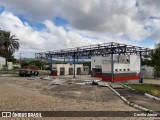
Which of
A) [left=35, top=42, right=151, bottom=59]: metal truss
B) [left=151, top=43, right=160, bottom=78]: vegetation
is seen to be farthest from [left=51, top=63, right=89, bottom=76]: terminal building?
[left=151, top=43, right=160, bottom=78]: vegetation

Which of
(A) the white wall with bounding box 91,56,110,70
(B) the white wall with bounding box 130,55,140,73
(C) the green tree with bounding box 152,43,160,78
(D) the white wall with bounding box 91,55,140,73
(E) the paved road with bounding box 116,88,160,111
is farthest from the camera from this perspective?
(A) the white wall with bounding box 91,56,110,70

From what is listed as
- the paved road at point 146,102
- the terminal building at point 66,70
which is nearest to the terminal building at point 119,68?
the terminal building at point 66,70

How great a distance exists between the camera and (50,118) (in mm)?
13031

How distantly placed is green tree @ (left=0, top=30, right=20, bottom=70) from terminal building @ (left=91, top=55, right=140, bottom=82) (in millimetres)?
29326

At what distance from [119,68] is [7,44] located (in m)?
41.6

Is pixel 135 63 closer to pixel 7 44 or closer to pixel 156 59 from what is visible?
pixel 156 59

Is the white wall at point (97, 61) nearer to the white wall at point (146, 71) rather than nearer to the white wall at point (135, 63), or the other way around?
the white wall at point (135, 63)

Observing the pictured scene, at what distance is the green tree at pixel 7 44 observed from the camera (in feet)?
257

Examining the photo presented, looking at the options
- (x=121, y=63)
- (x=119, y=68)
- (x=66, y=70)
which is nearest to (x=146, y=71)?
(x=66, y=70)

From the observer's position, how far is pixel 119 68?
1943 inches

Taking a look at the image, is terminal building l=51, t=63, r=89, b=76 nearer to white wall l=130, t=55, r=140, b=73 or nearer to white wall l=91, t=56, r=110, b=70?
white wall l=91, t=56, r=110, b=70

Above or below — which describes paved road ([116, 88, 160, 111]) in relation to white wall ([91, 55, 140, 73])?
below

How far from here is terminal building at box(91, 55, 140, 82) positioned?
157 ft

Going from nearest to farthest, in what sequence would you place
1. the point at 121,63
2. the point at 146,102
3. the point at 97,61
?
the point at 146,102, the point at 121,63, the point at 97,61
